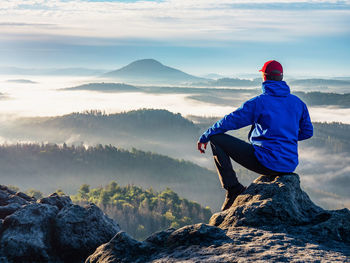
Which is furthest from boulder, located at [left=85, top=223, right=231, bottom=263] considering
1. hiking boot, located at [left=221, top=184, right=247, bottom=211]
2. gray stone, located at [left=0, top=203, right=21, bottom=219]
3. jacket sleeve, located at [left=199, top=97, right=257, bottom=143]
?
gray stone, located at [left=0, top=203, right=21, bottom=219]

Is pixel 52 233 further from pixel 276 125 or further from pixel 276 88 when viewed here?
pixel 276 88

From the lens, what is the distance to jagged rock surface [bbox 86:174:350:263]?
8031 millimetres

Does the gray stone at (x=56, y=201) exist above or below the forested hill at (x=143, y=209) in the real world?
above

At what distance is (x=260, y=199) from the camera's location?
34.4 ft

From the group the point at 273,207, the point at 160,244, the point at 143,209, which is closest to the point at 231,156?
the point at 273,207

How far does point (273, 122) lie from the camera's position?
10445 millimetres

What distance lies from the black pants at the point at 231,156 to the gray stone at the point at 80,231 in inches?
184

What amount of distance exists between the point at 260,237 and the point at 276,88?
4286mm

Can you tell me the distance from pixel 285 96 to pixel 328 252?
15.0ft

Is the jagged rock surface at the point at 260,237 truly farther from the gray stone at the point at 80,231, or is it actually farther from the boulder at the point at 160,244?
the gray stone at the point at 80,231

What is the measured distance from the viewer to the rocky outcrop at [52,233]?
37.5ft

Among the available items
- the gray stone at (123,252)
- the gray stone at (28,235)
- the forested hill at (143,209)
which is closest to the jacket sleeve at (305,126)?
the gray stone at (123,252)

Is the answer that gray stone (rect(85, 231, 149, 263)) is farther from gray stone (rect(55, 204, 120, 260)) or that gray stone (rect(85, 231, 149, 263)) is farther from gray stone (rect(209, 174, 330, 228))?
gray stone (rect(209, 174, 330, 228))

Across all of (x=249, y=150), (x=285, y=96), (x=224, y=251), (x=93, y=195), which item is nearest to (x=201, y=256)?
(x=224, y=251)
